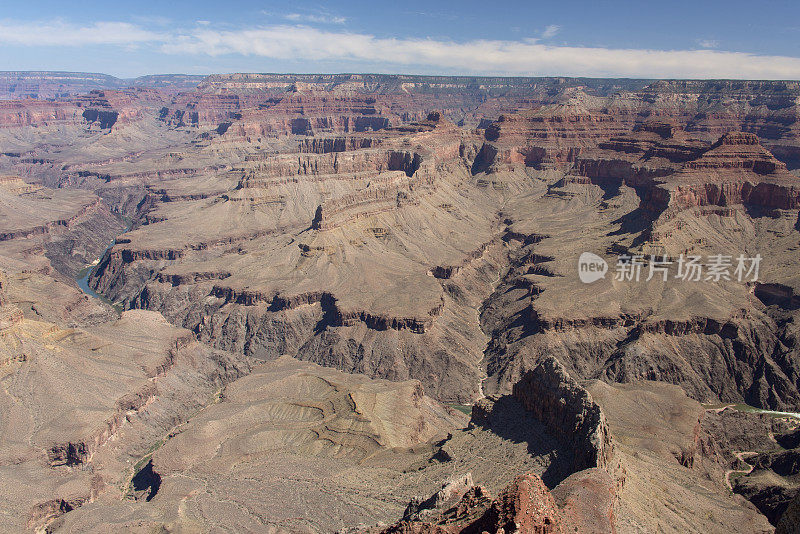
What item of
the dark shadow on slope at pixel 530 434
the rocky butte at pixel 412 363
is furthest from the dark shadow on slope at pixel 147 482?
the dark shadow on slope at pixel 530 434

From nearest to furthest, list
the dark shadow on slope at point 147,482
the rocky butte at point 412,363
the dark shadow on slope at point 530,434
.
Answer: the dark shadow on slope at point 530,434
the rocky butte at point 412,363
the dark shadow on slope at point 147,482

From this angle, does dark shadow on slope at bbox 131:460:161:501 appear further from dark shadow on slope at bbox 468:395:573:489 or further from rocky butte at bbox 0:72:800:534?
dark shadow on slope at bbox 468:395:573:489

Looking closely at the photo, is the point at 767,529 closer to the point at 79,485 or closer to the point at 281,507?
the point at 281,507

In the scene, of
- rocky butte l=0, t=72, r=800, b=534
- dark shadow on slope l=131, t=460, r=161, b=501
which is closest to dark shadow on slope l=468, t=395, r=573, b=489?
rocky butte l=0, t=72, r=800, b=534

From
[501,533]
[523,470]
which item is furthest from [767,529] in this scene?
[501,533]

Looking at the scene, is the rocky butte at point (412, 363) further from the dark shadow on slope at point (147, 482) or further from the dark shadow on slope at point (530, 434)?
the dark shadow on slope at point (147, 482)

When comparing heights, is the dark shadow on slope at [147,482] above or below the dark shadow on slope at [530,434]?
below

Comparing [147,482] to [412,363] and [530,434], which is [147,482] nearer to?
[530,434]

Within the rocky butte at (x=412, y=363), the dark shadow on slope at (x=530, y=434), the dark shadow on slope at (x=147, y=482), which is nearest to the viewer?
the dark shadow on slope at (x=530, y=434)
